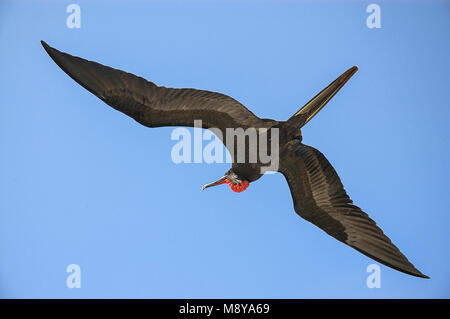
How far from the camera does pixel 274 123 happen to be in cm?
920

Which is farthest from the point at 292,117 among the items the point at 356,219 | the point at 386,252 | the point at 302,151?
the point at 386,252

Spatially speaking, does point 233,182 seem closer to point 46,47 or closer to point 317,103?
point 317,103

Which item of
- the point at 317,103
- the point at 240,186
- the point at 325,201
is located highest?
the point at 317,103

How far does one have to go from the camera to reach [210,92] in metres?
9.33

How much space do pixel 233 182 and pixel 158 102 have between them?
5.24 ft

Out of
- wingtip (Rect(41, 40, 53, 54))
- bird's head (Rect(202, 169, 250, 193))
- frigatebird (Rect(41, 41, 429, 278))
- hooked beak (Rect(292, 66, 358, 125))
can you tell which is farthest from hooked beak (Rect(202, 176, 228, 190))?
wingtip (Rect(41, 40, 53, 54))

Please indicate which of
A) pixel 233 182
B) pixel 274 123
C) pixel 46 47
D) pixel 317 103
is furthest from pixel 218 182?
pixel 46 47

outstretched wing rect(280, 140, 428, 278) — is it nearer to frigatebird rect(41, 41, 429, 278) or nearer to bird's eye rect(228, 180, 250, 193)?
frigatebird rect(41, 41, 429, 278)

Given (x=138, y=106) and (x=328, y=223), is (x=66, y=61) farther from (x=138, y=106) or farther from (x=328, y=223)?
(x=328, y=223)

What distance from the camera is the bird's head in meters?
9.50

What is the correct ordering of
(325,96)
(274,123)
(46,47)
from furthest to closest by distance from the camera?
(274,123) → (325,96) → (46,47)

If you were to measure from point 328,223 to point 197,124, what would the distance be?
2359 millimetres

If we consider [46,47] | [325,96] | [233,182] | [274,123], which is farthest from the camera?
[233,182]

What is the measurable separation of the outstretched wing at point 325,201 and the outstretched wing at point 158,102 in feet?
2.46
